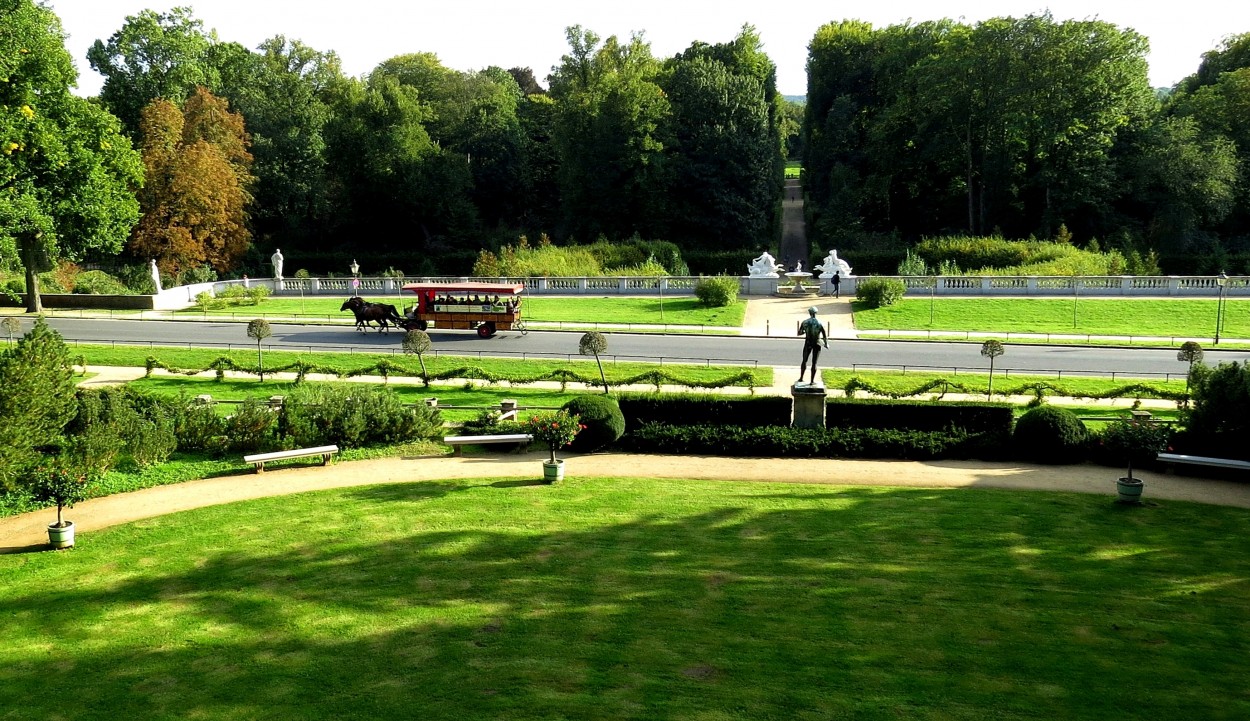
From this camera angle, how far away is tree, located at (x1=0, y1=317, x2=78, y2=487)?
21016 mm

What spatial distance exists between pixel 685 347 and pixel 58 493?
2443 cm

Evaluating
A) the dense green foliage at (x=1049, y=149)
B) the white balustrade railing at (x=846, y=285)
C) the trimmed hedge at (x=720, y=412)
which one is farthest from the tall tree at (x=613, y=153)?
the trimmed hedge at (x=720, y=412)

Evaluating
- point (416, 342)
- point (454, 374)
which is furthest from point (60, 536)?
point (454, 374)

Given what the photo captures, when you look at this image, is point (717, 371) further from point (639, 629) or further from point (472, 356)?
point (639, 629)

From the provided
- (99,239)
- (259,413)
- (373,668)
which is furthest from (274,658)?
(99,239)

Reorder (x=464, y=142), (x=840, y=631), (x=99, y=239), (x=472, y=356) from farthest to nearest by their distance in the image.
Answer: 1. (x=464, y=142)
2. (x=99, y=239)
3. (x=472, y=356)
4. (x=840, y=631)

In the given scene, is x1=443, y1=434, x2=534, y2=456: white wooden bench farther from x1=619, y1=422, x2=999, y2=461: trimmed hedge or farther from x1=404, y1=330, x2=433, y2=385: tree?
x1=404, y1=330, x2=433, y2=385: tree

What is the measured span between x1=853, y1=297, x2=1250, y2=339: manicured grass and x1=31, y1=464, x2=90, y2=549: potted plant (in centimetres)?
3265

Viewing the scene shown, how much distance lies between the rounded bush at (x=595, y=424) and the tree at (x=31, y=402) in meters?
12.1

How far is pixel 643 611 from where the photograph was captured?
14.2m

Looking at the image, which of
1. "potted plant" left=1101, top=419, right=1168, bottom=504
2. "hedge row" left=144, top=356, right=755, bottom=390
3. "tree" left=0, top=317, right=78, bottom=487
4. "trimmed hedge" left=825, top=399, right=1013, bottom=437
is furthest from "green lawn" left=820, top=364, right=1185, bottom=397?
"tree" left=0, top=317, right=78, bottom=487

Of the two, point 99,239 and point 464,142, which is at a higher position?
point 464,142

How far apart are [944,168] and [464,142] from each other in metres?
40.1

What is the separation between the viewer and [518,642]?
13148 millimetres
